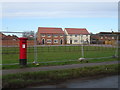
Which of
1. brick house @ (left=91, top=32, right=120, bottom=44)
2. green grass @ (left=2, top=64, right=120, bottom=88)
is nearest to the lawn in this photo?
brick house @ (left=91, top=32, right=120, bottom=44)

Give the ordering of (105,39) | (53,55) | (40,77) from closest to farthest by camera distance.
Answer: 1. (40,77)
2. (105,39)
3. (53,55)

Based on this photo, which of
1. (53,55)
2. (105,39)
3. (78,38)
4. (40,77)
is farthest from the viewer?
(53,55)

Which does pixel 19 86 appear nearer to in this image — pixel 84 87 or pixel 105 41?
pixel 84 87

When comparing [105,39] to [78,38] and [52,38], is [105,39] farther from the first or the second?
[52,38]

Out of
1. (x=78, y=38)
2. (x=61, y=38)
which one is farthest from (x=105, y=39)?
(x=61, y=38)

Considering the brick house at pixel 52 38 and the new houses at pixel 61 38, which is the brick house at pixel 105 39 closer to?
the new houses at pixel 61 38

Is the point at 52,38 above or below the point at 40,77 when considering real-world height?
above

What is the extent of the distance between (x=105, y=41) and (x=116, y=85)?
32.1ft

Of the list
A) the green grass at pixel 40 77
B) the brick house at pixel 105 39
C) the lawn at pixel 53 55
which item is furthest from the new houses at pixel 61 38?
the green grass at pixel 40 77

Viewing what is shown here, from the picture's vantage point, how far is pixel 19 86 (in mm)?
6512

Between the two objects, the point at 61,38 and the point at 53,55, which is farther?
the point at 53,55

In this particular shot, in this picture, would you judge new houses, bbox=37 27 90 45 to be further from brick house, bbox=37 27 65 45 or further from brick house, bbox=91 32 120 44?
brick house, bbox=91 32 120 44

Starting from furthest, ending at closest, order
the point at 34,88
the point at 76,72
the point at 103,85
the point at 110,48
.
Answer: the point at 110,48
the point at 76,72
the point at 103,85
the point at 34,88

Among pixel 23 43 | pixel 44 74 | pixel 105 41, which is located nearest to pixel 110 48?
pixel 105 41
